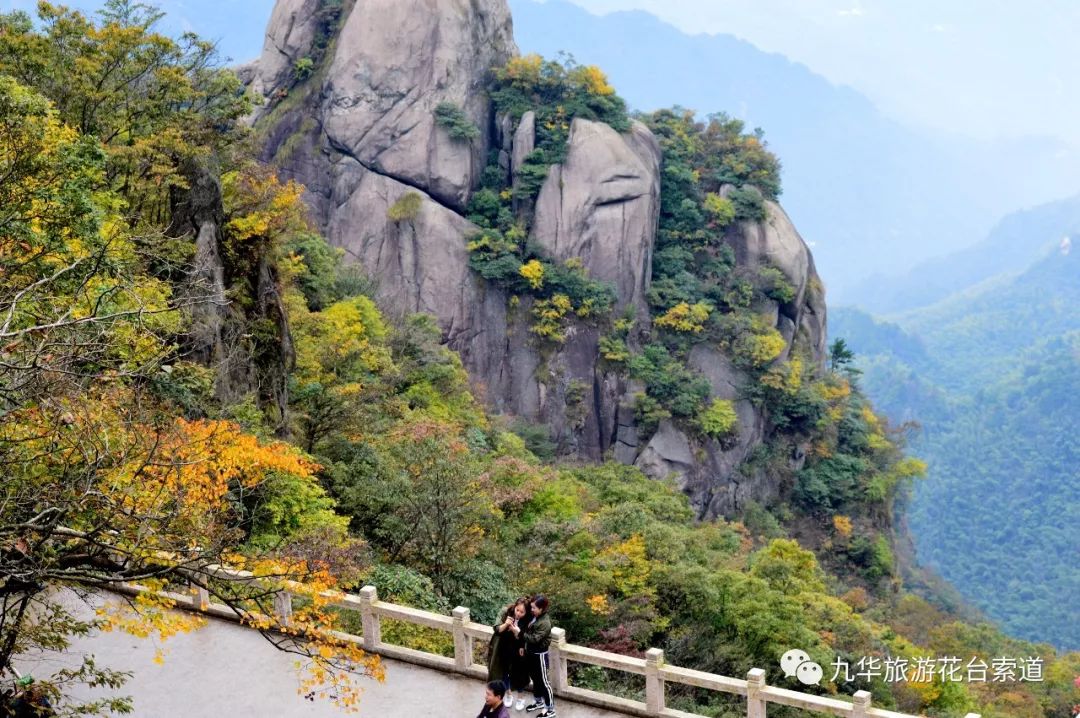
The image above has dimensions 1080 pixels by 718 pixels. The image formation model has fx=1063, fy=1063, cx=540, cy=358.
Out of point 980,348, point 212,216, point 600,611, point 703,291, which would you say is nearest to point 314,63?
point 703,291

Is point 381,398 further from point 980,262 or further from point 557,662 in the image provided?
point 980,262

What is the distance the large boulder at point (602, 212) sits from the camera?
138 feet

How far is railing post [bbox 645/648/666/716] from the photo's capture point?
11.0 m

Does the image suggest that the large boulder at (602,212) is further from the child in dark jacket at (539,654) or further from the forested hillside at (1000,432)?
the forested hillside at (1000,432)

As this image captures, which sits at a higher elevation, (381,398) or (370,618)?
(381,398)

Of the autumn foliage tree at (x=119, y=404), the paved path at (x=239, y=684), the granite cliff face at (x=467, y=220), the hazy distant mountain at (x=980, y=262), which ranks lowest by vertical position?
the paved path at (x=239, y=684)

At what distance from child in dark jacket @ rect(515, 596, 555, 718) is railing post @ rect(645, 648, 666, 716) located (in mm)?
1026

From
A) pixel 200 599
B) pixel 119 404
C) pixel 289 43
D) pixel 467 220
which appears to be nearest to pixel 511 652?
pixel 200 599

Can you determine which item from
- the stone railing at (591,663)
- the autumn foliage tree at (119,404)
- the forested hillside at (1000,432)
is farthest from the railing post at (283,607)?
the forested hillside at (1000,432)

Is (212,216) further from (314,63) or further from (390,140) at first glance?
(314,63)

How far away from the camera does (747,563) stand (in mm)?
23984

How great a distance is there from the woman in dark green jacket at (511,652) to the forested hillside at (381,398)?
4.16 feet

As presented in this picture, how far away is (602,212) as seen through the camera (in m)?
42.3

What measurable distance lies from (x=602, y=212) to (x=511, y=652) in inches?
1290
